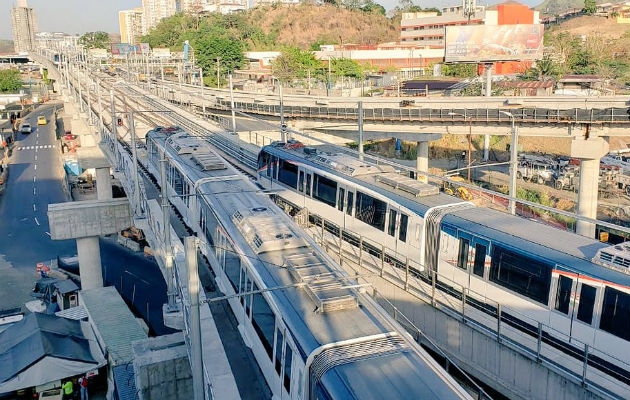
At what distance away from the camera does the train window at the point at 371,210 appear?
17859 mm

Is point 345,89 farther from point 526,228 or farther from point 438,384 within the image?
point 438,384

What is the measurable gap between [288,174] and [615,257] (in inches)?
513

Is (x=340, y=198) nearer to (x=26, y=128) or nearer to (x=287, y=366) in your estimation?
(x=287, y=366)

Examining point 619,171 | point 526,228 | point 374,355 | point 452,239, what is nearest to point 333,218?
point 452,239

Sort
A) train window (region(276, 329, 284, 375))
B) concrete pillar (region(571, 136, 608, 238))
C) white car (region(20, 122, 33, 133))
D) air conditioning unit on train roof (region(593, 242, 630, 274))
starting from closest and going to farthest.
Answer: train window (region(276, 329, 284, 375)), air conditioning unit on train roof (region(593, 242, 630, 274)), concrete pillar (region(571, 136, 608, 238)), white car (region(20, 122, 33, 133))

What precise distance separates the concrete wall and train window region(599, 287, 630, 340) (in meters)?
11.0

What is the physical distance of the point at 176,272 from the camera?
17.1 m

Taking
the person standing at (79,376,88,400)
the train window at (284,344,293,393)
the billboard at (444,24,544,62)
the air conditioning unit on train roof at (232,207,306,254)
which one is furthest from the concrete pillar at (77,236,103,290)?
the billboard at (444,24,544,62)

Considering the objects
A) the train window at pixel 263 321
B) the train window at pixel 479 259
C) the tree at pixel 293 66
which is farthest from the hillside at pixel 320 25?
the train window at pixel 263 321

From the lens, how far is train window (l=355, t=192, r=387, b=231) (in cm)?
1786

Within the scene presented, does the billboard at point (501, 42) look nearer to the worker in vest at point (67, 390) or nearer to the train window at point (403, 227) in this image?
the train window at point (403, 227)

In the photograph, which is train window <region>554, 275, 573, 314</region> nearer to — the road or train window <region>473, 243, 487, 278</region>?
train window <region>473, 243, 487, 278</region>

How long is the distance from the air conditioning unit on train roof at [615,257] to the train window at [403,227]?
17.9 feet

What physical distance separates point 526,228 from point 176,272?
30.9ft
